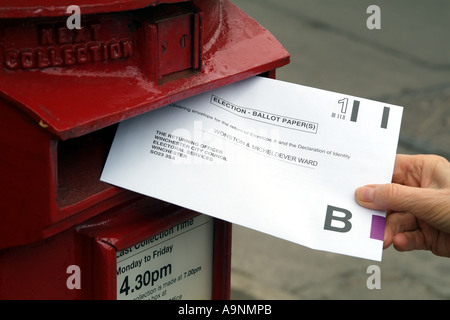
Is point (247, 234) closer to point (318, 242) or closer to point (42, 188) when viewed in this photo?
point (318, 242)

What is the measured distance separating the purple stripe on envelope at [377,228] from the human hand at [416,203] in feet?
0.10

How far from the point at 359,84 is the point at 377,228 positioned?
349cm

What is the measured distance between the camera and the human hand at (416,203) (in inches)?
70.7

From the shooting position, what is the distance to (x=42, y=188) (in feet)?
4.78

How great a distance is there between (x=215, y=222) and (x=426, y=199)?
0.61 m

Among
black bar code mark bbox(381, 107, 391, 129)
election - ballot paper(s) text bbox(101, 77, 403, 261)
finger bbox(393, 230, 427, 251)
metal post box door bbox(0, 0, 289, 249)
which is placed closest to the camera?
metal post box door bbox(0, 0, 289, 249)

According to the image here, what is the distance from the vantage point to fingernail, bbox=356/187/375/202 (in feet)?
5.81

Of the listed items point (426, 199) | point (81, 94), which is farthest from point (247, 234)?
point (81, 94)

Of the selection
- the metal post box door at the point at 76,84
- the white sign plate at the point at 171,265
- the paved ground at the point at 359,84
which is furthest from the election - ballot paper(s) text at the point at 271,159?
the paved ground at the point at 359,84

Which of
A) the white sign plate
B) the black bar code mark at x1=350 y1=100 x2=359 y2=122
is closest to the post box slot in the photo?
the white sign plate

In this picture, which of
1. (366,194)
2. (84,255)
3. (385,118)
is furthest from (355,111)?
(84,255)

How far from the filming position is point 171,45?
64.2 inches

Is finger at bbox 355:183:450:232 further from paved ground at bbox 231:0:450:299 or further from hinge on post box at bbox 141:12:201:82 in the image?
paved ground at bbox 231:0:450:299

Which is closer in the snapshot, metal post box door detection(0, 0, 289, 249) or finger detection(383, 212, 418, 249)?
metal post box door detection(0, 0, 289, 249)
